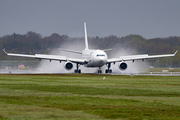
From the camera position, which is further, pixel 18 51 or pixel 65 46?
pixel 18 51

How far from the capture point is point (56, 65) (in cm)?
7756

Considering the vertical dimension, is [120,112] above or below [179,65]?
below

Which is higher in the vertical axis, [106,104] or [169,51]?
[169,51]

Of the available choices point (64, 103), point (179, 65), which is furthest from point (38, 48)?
point (64, 103)

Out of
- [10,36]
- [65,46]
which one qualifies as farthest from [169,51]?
[10,36]

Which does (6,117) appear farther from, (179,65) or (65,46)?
(65,46)

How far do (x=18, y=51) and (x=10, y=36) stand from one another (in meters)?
10.1

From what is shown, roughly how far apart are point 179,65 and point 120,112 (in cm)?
7745

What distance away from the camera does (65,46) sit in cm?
9881

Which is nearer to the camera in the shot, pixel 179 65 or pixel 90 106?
pixel 90 106

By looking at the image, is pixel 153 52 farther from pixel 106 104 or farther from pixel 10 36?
pixel 106 104

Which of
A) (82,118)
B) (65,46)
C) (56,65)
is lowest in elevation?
(82,118)

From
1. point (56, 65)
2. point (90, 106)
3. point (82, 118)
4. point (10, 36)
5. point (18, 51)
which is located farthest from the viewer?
point (10, 36)

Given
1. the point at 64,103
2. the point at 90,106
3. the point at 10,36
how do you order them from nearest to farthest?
the point at 90,106 < the point at 64,103 < the point at 10,36
